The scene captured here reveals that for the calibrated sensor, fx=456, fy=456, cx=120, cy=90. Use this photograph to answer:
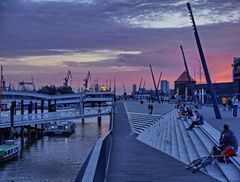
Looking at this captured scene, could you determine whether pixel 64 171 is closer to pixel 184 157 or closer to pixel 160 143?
pixel 160 143

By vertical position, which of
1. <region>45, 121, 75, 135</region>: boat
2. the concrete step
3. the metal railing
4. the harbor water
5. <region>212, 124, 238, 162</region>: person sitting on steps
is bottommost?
the harbor water

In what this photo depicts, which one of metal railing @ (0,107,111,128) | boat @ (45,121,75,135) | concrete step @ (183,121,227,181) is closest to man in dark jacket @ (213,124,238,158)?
concrete step @ (183,121,227,181)

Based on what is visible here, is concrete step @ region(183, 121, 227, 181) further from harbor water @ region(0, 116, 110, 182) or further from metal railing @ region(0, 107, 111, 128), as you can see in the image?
metal railing @ region(0, 107, 111, 128)

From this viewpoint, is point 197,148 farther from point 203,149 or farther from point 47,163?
point 47,163

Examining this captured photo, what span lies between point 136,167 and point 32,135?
41677mm

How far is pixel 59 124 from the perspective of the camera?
5838cm

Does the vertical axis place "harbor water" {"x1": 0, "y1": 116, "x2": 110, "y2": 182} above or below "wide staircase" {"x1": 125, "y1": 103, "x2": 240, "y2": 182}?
below

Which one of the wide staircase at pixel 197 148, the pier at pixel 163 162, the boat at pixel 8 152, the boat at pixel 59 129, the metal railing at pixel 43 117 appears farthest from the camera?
the boat at pixel 59 129

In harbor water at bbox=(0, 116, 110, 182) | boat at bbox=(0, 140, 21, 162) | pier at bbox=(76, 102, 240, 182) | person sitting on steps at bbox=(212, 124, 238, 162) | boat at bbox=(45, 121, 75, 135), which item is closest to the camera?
pier at bbox=(76, 102, 240, 182)

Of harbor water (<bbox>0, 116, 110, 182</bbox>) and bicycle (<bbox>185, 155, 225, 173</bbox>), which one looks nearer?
bicycle (<bbox>185, 155, 225, 173</bbox>)

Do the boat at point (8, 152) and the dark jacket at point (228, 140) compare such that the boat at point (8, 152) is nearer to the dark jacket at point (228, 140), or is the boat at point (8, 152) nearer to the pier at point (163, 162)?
the pier at point (163, 162)

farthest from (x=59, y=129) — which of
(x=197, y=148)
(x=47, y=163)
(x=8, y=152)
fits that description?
(x=197, y=148)

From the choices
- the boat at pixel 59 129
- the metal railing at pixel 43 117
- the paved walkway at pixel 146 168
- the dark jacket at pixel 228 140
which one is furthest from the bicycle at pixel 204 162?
the boat at pixel 59 129

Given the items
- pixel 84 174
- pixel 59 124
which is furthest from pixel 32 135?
pixel 84 174
